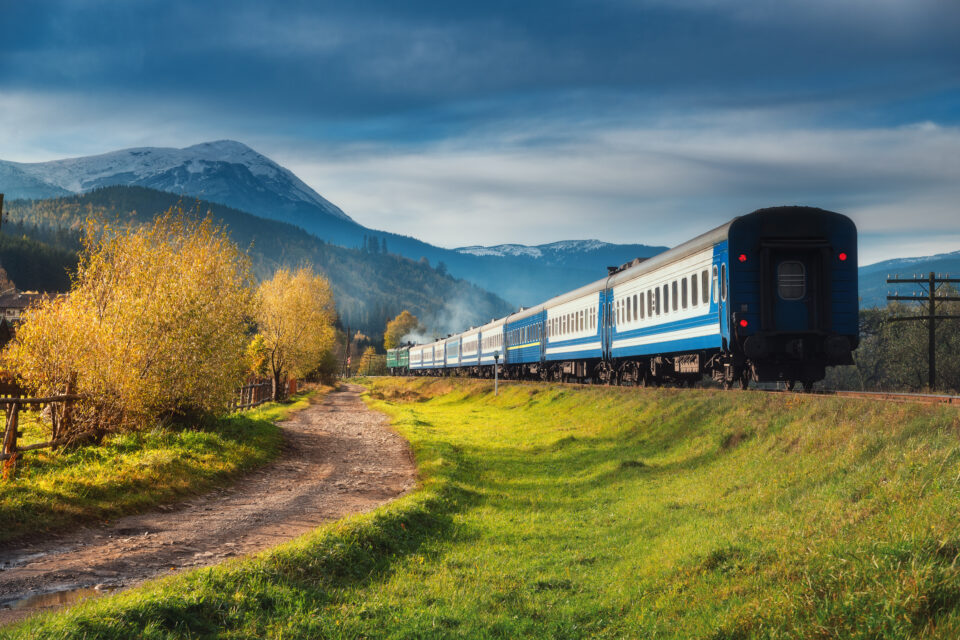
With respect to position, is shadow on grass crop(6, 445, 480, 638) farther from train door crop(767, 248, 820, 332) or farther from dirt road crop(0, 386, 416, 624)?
train door crop(767, 248, 820, 332)

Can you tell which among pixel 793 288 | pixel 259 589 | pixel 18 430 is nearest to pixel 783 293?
pixel 793 288

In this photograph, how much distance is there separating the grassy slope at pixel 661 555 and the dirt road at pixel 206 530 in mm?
1094

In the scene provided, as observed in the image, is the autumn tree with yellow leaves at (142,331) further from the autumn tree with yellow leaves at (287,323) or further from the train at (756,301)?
the autumn tree with yellow leaves at (287,323)

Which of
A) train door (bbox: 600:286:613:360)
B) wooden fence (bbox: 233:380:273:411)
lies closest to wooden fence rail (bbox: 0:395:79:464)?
wooden fence (bbox: 233:380:273:411)

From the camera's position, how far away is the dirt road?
8281 millimetres

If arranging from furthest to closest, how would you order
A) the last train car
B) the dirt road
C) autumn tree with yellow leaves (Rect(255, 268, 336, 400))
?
autumn tree with yellow leaves (Rect(255, 268, 336, 400))
the last train car
the dirt road

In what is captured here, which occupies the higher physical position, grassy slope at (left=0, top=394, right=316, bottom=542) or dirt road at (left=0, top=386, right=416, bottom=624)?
grassy slope at (left=0, top=394, right=316, bottom=542)

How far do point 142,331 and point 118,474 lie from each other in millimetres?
4739

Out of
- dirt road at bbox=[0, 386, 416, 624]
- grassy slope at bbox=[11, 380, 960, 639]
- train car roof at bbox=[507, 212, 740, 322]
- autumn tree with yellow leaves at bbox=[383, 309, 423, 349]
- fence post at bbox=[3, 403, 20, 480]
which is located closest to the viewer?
grassy slope at bbox=[11, 380, 960, 639]

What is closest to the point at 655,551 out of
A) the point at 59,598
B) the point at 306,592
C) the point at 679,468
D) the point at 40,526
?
the point at 306,592

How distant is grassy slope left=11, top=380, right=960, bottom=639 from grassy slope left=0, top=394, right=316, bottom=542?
3956 mm

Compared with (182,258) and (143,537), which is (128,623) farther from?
(182,258)

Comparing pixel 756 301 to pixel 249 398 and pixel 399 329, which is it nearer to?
pixel 249 398

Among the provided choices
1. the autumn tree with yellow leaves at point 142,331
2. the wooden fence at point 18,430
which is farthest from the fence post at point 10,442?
the autumn tree with yellow leaves at point 142,331
